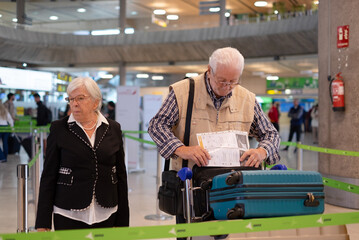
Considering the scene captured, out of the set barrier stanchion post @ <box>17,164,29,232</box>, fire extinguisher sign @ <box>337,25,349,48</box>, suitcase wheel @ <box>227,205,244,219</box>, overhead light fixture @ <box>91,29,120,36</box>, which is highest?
overhead light fixture @ <box>91,29,120,36</box>

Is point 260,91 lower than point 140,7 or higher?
lower

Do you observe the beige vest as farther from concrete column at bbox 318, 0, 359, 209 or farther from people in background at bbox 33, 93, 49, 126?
people in background at bbox 33, 93, 49, 126

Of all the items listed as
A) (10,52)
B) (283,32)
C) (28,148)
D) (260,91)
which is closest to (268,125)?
(28,148)

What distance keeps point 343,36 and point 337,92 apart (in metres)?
0.86

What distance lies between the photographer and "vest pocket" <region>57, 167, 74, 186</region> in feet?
10.1

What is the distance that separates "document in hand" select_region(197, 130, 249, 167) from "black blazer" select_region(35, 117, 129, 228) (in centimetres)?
64

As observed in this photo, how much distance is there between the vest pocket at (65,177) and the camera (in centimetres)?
308

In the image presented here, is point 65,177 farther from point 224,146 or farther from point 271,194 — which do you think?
point 271,194

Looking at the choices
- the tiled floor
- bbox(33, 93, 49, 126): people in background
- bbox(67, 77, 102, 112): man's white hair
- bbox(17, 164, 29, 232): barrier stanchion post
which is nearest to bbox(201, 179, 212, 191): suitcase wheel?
bbox(67, 77, 102, 112): man's white hair

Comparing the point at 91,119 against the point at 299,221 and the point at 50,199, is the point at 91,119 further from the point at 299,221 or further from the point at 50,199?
the point at 299,221

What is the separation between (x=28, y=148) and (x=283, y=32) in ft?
29.4

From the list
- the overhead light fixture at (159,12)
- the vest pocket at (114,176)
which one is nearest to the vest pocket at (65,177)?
the vest pocket at (114,176)

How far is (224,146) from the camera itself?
289 centimetres

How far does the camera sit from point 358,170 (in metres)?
8.05
